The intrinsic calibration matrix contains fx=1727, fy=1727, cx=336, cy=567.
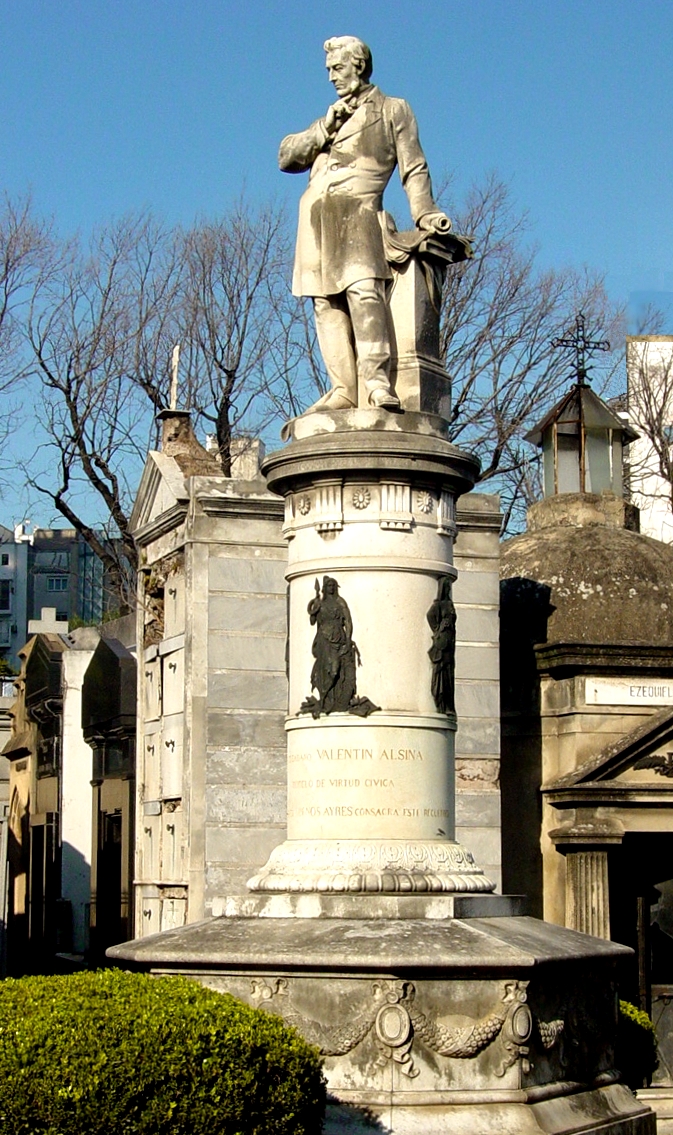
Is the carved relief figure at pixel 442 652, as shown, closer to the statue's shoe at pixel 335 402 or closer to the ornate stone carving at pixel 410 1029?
the statue's shoe at pixel 335 402

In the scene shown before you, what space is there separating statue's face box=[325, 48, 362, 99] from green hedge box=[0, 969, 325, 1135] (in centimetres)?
666

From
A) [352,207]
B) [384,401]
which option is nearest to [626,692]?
[384,401]

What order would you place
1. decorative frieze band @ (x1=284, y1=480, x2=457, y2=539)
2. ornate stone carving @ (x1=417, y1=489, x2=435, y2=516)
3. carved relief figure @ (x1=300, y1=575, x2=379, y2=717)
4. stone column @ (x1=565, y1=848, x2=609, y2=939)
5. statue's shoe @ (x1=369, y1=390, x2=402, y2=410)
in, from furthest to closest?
stone column @ (x1=565, y1=848, x2=609, y2=939) < statue's shoe @ (x1=369, y1=390, x2=402, y2=410) < ornate stone carving @ (x1=417, y1=489, x2=435, y2=516) < decorative frieze band @ (x1=284, y1=480, x2=457, y2=539) < carved relief figure @ (x1=300, y1=575, x2=379, y2=717)

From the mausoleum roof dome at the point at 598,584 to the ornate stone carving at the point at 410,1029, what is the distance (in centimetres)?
915

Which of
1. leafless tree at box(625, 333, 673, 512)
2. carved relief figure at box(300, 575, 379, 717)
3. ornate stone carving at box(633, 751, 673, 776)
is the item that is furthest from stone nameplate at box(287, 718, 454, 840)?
leafless tree at box(625, 333, 673, 512)

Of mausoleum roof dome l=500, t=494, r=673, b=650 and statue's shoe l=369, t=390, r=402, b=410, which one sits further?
mausoleum roof dome l=500, t=494, r=673, b=650

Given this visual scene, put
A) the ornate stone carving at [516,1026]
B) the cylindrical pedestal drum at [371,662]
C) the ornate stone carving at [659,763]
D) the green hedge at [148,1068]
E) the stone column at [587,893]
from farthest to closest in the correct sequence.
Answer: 1. the ornate stone carving at [659,763]
2. the stone column at [587,893]
3. the cylindrical pedestal drum at [371,662]
4. the ornate stone carving at [516,1026]
5. the green hedge at [148,1068]

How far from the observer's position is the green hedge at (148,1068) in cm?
799

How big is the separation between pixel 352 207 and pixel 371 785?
163 inches

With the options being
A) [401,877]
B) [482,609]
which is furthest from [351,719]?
[482,609]

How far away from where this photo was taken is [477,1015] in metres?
10.1

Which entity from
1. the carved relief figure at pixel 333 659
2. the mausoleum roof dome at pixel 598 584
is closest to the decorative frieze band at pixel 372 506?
the carved relief figure at pixel 333 659

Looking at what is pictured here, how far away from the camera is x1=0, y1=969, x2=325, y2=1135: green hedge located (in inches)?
314

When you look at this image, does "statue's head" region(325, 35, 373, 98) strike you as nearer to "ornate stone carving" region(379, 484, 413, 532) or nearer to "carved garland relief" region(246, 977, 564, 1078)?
"ornate stone carving" region(379, 484, 413, 532)
